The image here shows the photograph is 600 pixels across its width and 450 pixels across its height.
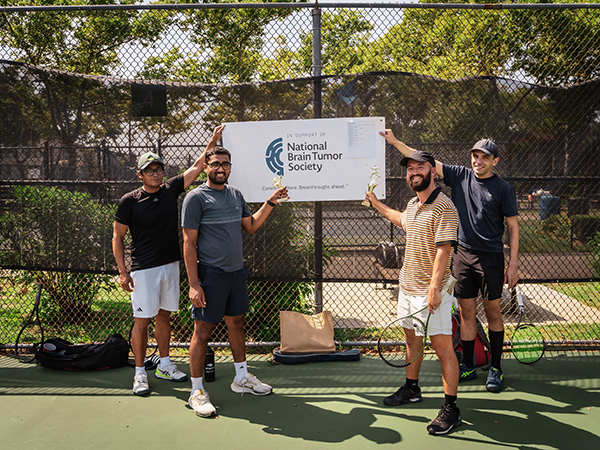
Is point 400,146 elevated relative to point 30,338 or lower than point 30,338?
elevated

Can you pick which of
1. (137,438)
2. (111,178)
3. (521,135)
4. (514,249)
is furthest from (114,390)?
(521,135)

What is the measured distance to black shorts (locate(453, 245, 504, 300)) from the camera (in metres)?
3.84

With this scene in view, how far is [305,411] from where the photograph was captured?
11.7ft

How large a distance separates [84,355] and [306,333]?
2.22 metres

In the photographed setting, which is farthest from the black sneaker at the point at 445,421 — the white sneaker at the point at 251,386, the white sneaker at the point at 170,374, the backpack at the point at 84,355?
the backpack at the point at 84,355

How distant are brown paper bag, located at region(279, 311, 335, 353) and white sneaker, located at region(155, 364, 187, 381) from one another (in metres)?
1.04

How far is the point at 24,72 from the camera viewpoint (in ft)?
14.8

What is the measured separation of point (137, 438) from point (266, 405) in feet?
3.34

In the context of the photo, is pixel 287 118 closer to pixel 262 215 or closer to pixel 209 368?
pixel 262 215

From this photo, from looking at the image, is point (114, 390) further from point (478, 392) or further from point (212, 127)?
point (478, 392)

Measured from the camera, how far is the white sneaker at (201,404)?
11.2 ft

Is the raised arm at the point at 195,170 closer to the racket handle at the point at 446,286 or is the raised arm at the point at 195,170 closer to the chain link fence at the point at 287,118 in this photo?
the chain link fence at the point at 287,118

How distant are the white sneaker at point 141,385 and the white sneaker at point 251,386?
29.6 inches

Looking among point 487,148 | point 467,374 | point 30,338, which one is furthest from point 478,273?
point 30,338
